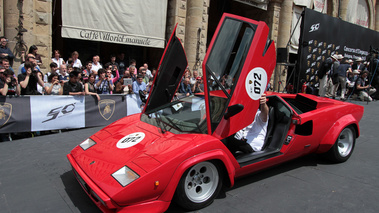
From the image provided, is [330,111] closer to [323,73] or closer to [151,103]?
[151,103]

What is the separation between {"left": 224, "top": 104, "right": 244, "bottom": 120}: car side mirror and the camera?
2901 millimetres

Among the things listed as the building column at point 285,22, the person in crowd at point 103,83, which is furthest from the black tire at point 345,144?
the building column at point 285,22

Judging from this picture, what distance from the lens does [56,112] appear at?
6.17 metres

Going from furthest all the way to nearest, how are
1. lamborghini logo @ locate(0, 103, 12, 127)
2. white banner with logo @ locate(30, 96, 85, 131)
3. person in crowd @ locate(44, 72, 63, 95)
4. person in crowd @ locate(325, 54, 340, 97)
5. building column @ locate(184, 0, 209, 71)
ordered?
building column @ locate(184, 0, 209, 71)
person in crowd @ locate(325, 54, 340, 97)
person in crowd @ locate(44, 72, 63, 95)
white banner with logo @ locate(30, 96, 85, 131)
lamborghini logo @ locate(0, 103, 12, 127)

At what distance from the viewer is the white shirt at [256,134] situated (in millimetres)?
3734

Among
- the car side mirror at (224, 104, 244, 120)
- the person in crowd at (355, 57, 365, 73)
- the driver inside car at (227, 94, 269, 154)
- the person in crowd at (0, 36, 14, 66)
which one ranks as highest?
the person in crowd at (355, 57, 365, 73)

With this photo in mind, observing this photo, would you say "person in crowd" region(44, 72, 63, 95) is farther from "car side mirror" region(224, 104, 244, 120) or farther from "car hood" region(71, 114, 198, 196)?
"car side mirror" region(224, 104, 244, 120)

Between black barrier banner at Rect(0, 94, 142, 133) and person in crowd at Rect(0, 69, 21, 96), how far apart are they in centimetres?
17

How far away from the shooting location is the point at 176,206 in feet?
9.54

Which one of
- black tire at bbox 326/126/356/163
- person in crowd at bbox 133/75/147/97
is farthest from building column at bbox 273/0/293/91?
black tire at bbox 326/126/356/163

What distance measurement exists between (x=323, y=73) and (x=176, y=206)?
897 centimetres

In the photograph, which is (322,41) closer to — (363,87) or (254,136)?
(363,87)

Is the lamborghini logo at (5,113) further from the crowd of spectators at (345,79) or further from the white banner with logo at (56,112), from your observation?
the crowd of spectators at (345,79)

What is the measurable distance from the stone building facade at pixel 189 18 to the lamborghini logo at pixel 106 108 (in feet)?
8.59
